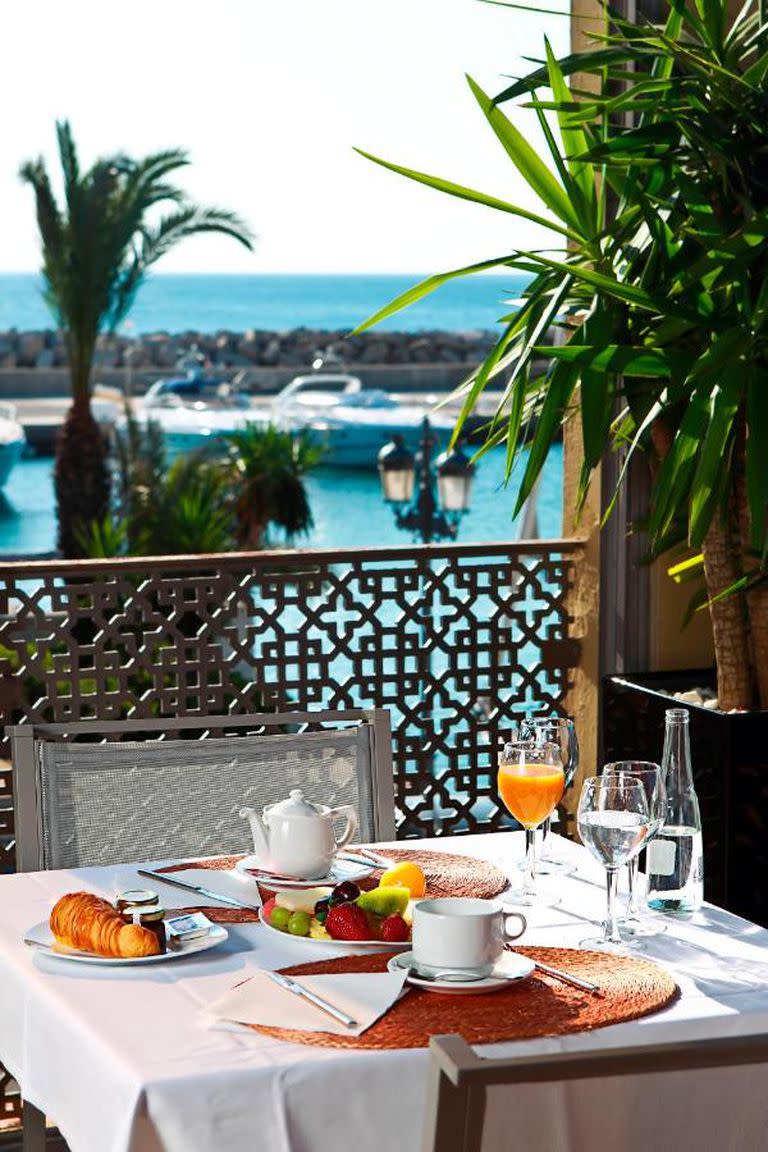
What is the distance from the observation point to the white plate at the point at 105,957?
1.64 metres

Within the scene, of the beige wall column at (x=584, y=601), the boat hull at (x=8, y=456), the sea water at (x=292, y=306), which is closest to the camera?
the beige wall column at (x=584, y=601)

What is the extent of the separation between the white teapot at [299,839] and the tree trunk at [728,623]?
1.59m

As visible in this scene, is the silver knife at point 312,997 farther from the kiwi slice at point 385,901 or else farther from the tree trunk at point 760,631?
the tree trunk at point 760,631

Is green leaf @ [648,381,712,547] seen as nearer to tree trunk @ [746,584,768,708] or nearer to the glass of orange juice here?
tree trunk @ [746,584,768,708]

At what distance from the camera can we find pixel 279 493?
19359mm

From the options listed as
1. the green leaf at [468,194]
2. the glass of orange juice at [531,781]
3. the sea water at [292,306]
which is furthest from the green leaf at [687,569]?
the sea water at [292,306]

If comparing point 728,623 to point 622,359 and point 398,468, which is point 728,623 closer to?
point 622,359

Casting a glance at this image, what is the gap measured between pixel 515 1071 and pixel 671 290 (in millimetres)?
2391

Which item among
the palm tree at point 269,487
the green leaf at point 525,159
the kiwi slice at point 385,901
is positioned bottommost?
Result: the palm tree at point 269,487

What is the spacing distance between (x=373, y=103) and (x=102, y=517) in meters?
35.2

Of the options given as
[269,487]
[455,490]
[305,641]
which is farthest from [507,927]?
[269,487]

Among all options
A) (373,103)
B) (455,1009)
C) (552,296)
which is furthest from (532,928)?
(373,103)

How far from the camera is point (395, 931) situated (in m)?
1.69

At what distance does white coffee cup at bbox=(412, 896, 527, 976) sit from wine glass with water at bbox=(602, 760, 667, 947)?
0.80 ft
